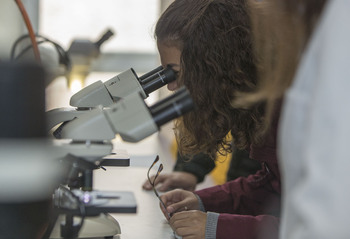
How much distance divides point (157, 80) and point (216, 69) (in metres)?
0.15

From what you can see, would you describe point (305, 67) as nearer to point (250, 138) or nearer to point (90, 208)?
point (90, 208)

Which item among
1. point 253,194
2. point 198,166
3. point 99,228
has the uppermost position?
point 99,228

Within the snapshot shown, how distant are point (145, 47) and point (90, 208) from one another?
4143 millimetres

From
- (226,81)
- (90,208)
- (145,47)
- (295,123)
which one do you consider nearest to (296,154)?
(295,123)

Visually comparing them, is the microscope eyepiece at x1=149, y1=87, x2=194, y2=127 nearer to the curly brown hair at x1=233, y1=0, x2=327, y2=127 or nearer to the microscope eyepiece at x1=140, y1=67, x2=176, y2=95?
the curly brown hair at x1=233, y1=0, x2=327, y2=127

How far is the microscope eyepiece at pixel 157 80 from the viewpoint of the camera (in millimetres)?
1277

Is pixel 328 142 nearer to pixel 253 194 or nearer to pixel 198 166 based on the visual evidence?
pixel 253 194

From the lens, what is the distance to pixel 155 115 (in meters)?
0.90

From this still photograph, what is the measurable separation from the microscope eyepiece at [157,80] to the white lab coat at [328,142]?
2.06ft

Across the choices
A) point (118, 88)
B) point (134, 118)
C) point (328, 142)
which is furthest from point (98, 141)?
point (328, 142)

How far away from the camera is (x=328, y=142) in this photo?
25.5 inches

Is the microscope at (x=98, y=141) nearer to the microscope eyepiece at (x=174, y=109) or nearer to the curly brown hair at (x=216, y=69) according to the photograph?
the microscope eyepiece at (x=174, y=109)

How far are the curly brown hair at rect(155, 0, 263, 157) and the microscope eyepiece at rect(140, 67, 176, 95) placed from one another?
0.03m

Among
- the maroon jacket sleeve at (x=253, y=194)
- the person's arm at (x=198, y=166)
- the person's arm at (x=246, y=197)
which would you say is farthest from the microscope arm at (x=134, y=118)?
the person's arm at (x=198, y=166)
